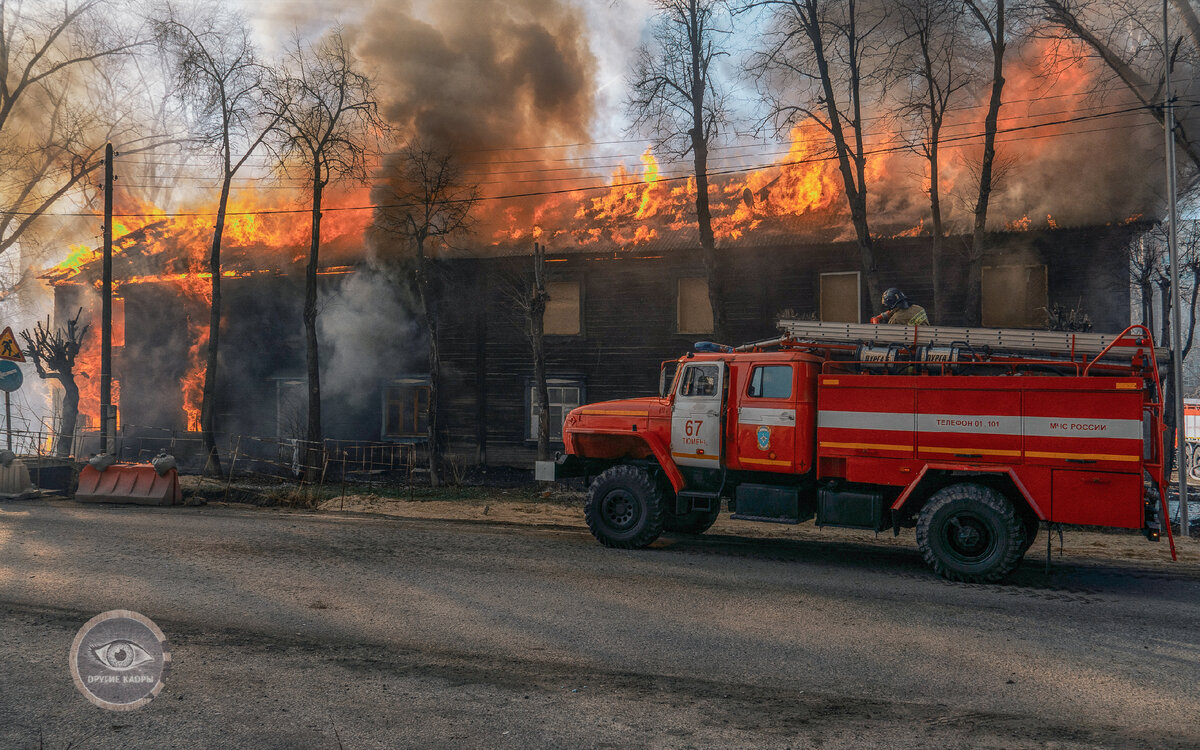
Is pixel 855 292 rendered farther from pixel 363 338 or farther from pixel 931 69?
pixel 363 338

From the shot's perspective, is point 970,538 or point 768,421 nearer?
point 970,538

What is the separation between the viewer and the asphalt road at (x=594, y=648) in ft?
15.2

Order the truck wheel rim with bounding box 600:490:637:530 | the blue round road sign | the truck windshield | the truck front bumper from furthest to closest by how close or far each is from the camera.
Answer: the blue round road sign → the truck front bumper → the truck wheel rim with bounding box 600:490:637:530 → the truck windshield

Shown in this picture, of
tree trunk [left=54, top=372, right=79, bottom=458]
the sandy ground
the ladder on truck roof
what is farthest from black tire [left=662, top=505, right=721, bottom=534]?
tree trunk [left=54, top=372, right=79, bottom=458]

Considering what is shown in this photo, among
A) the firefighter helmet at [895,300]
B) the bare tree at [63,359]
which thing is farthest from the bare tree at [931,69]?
the bare tree at [63,359]

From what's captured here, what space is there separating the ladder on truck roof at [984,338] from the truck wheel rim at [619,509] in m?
3.04

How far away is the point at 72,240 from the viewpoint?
35.2 metres

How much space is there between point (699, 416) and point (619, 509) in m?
1.65

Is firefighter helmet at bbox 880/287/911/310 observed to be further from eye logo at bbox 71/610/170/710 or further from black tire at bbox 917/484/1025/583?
eye logo at bbox 71/610/170/710

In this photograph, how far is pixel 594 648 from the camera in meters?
6.16

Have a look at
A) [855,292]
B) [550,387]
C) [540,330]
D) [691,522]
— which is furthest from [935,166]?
[550,387]

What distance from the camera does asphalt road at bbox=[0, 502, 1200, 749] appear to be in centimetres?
464

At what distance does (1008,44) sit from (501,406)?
16.2 metres

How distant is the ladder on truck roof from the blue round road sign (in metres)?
14.9
